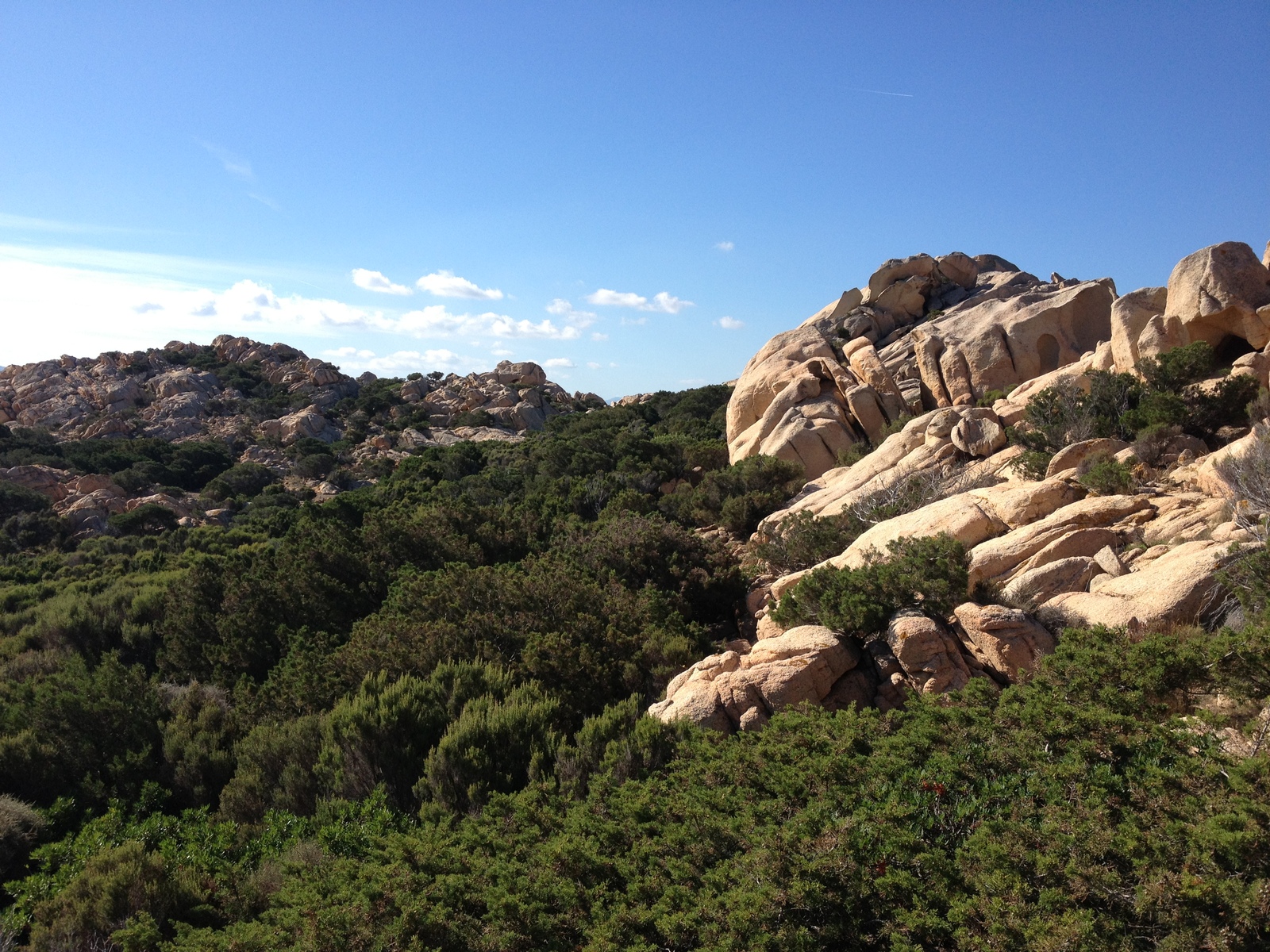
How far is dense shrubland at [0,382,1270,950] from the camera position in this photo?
210 inches

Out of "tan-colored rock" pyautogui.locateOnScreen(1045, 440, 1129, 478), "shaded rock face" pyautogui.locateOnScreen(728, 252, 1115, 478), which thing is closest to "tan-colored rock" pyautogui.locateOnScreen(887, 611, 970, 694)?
"tan-colored rock" pyautogui.locateOnScreen(1045, 440, 1129, 478)

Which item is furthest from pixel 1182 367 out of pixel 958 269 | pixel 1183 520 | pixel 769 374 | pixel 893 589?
pixel 958 269

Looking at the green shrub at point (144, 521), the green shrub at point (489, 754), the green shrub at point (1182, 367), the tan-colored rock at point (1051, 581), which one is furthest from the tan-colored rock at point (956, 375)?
the green shrub at point (144, 521)

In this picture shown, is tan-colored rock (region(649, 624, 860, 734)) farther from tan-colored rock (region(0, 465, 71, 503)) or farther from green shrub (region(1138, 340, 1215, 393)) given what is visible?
tan-colored rock (region(0, 465, 71, 503))

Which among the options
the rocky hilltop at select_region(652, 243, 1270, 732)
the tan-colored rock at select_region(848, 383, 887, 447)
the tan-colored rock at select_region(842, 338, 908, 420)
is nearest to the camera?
the rocky hilltop at select_region(652, 243, 1270, 732)

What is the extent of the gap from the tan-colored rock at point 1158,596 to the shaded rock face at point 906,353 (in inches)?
539

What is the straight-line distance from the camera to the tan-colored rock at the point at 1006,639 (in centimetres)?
905

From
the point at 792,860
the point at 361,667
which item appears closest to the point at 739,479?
the point at 361,667

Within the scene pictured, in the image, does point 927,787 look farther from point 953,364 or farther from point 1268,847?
point 953,364

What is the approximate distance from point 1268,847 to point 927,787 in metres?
2.24

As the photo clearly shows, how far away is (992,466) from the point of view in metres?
16.8

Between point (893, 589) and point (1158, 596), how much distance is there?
292cm

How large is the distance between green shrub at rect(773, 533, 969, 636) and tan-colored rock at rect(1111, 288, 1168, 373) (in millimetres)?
10627

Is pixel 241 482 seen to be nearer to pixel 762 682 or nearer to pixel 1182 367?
pixel 762 682
